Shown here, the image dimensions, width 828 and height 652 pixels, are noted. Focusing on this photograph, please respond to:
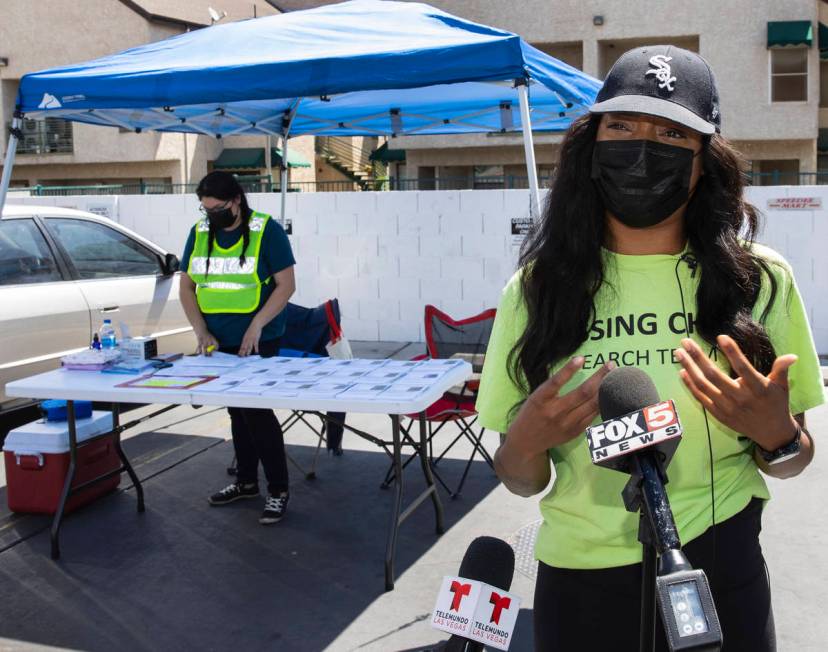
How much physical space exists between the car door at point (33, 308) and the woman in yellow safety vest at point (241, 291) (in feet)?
6.37

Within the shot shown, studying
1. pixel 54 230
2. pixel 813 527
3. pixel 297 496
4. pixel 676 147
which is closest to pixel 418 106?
pixel 54 230

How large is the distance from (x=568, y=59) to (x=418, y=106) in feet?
66.7

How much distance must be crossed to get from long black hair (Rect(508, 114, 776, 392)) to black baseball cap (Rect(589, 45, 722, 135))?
91 millimetres

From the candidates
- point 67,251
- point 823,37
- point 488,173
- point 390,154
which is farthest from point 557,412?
point 390,154

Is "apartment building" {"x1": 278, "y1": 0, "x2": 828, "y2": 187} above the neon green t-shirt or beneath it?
above

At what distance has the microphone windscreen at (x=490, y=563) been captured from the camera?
1562 mm

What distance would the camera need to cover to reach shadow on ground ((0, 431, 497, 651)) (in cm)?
367

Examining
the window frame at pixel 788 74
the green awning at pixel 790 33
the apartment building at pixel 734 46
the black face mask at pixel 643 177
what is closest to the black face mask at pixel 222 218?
the black face mask at pixel 643 177

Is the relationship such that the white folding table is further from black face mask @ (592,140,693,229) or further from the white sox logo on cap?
the white sox logo on cap

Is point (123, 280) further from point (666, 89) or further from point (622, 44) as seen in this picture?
point (622, 44)

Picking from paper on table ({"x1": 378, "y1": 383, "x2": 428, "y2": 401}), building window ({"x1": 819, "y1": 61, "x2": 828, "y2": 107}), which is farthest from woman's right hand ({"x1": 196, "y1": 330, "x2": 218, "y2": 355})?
building window ({"x1": 819, "y1": 61, "x2": 828, "y2": 107})

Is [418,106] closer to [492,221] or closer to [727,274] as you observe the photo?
[492,221]

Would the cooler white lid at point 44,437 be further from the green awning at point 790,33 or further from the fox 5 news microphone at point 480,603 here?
the green awning at point 790,33

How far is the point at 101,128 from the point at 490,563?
31.0 meters
